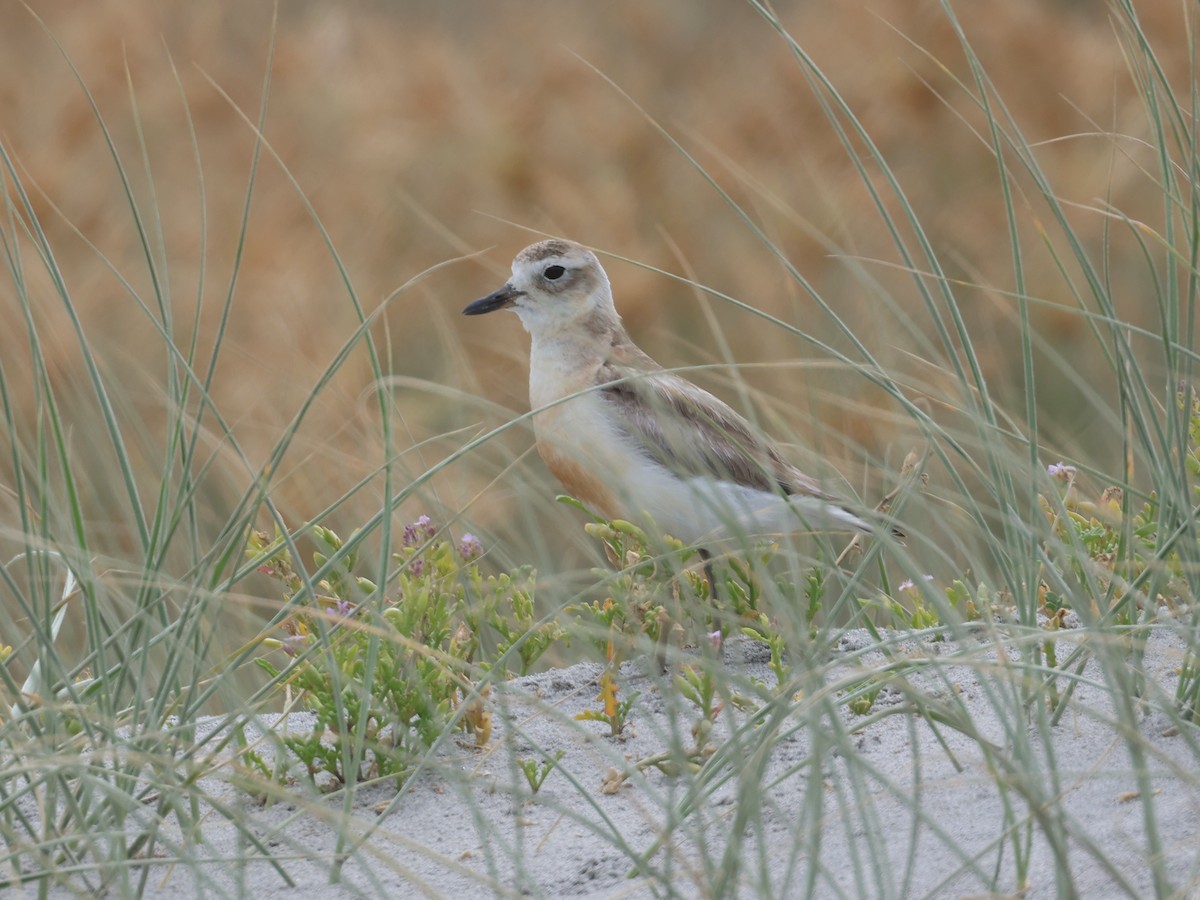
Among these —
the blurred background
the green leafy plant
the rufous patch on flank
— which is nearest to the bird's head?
the rufous patch on flank

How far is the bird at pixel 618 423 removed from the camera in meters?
2.48

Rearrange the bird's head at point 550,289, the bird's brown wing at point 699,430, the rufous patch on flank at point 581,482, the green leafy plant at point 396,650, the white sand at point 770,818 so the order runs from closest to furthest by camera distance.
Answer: the white sand at point 770,818
the green leafy plant at point 396,650
the rufous patch on flank at point 581,482
the bird's brown wing at point 699,430
the bird's head at point 550,289

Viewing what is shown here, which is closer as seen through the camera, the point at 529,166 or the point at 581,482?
the point at 581,482

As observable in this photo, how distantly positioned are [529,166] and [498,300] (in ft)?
15.1

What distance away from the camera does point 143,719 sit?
161 cm

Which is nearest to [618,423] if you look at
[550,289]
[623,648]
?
[550,289]

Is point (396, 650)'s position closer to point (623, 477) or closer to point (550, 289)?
point (623, 477)

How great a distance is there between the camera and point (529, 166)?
288 inches

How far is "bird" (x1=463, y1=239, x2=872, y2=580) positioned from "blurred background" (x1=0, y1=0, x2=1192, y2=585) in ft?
8.32

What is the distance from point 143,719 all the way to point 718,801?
624 mm

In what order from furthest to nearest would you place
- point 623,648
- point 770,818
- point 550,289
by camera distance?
point 550,289, point 623,648, point 770,818

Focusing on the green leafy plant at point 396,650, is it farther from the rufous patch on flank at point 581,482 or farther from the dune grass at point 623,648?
the rufous patch on flank at point 581,482

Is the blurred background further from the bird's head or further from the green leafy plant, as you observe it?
the green leafy plant

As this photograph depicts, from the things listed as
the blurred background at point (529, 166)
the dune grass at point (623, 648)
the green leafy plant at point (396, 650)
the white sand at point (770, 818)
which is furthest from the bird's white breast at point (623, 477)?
the blurred background at point (529, 166)
